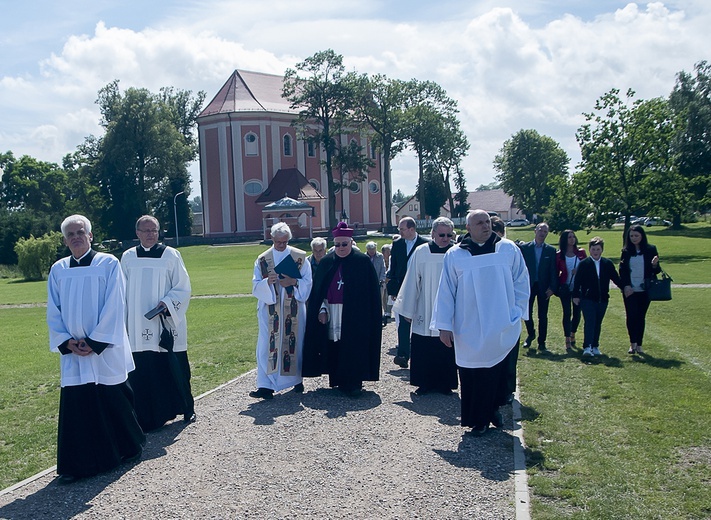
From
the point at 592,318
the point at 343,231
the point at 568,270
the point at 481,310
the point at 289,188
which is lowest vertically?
the point at 592,318

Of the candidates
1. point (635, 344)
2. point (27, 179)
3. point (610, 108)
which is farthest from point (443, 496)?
point (27, 179)

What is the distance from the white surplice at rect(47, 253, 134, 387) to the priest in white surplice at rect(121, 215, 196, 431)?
1.22 meters

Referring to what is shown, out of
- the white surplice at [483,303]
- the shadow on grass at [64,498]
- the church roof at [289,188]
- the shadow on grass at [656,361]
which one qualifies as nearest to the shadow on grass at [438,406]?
the white surplice at [483,303]

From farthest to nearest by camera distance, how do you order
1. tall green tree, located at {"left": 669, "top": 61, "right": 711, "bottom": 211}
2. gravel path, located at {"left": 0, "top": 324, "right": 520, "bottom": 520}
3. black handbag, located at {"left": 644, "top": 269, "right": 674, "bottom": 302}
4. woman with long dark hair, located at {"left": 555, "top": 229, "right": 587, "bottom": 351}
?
tall green tree, located at {"left": 669, "top": 61, "right": 711, "bottom": 211} → woman with long dark hair, located at {"left": 555, "top": 229, "right": 587, "bottom": 351} → black handbag, located at {"left": 644, "top": 269, "right": 674, "bottom": 302} → gravel path, located at {"left": 0, "top": 324, "right": 520, "bottom": 520}

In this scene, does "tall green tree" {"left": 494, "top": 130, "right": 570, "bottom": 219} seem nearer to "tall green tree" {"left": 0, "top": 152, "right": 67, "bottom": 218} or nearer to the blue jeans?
"tall green tree" {"left": 0, "top": 152, "right": 67, "bottom": 218}

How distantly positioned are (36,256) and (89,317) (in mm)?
39737

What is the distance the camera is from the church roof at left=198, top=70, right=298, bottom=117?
2643 inches

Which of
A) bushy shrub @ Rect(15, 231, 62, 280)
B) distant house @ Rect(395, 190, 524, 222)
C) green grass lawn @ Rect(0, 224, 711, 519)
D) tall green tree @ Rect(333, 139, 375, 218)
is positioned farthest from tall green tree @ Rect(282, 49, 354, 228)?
distant house @ Rect(395, 190, 524, 222)

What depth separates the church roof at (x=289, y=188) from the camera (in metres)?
65.3

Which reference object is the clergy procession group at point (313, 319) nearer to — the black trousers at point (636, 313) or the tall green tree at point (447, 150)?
the black trousers at point (636, 313)

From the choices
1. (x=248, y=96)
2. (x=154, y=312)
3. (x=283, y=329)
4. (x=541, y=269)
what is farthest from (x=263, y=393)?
(x=248, y=96)

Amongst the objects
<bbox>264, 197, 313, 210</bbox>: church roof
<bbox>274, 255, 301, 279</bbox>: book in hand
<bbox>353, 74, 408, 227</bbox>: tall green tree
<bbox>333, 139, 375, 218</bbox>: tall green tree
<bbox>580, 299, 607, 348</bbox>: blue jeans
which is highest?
<bbox>353, 74, 408, 227</bbox>: tall green tree

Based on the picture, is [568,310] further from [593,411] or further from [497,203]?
[497,203]

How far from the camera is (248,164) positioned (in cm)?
6650
